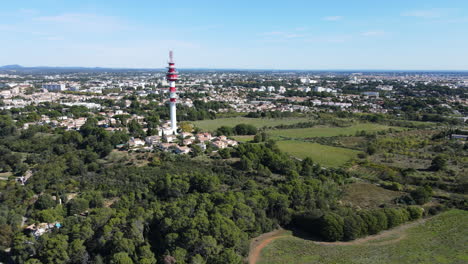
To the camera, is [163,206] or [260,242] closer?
[260,242]

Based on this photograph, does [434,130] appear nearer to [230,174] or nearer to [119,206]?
[230,174]

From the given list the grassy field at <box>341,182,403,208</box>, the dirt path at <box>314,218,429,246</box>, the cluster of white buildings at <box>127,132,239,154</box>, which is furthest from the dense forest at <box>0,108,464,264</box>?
the cluster of white buildings at <box>127,132,239,154</box>

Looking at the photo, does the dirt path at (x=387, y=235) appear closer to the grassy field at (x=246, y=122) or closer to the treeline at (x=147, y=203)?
the treeline at (x=147, y=203)

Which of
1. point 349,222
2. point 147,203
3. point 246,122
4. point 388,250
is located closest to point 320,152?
point 349,222

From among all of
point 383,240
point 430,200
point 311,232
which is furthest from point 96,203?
point 430,200

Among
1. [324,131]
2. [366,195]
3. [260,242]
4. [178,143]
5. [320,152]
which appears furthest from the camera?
[324,131]

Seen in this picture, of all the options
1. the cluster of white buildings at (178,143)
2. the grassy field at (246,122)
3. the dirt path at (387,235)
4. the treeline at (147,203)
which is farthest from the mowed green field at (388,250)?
the grassy field at (246,122)

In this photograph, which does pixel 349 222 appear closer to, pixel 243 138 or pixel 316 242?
pixel 316 242
